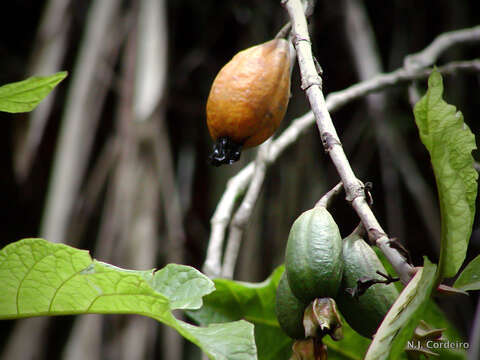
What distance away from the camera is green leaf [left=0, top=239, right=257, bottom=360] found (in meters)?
0.54

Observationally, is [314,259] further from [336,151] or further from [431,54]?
[431,54]

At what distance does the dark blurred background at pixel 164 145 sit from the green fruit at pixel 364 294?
111cm

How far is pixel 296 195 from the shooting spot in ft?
6.30

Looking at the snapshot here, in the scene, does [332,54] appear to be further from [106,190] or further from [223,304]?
[223,304]

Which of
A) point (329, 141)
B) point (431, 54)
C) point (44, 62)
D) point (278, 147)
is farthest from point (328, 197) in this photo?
point (44, 62)

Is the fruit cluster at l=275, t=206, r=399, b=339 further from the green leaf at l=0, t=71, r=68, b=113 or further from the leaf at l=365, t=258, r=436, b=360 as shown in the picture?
the green leaf at l=0, t=71, r=68, b=113

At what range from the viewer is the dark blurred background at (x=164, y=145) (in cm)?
164

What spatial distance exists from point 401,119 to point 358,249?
1552 millimetres

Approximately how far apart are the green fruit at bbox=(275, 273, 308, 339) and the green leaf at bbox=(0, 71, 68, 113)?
1.07 ft

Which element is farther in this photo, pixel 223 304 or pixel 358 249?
pixel 223 304

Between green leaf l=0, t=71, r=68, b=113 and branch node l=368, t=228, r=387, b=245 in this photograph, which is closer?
branch node l=368, t=228, r=387, b=245

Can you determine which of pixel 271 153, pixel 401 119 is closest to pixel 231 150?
pixel 271 153

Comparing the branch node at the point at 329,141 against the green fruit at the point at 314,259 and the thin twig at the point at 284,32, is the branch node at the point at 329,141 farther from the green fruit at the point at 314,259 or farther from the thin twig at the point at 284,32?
the thin twig at the point at 284,32

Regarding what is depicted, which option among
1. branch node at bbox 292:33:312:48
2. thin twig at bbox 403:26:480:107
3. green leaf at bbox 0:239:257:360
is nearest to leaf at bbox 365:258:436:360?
green leaf at bbox 0:239:257:360
